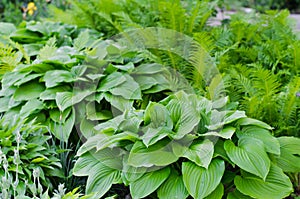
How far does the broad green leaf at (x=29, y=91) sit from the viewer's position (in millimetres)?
2498

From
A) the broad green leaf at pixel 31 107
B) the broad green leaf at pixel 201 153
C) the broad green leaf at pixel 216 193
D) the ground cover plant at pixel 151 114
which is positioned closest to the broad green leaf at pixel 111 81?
the ground cover plant at pixel 151 114

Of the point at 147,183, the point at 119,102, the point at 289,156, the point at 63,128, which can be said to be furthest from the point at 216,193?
the point at 63,128

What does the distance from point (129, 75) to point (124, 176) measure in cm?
87

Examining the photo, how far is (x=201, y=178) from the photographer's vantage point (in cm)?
176

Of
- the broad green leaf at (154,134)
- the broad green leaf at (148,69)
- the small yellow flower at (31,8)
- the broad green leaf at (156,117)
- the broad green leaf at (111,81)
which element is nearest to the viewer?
the broad green leaf at (154,134)

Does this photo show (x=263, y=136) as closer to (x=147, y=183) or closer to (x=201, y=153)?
(x=201, y=153)

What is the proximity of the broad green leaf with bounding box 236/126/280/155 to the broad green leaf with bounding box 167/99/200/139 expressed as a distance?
24 cm

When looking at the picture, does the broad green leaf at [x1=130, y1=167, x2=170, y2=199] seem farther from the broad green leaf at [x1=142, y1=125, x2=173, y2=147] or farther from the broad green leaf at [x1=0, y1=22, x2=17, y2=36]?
the broad green leaf at [x1=0, y1=22, x2=17, y2=36]

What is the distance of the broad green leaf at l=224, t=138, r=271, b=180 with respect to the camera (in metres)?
1.75

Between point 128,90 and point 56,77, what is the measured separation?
0.47 metres

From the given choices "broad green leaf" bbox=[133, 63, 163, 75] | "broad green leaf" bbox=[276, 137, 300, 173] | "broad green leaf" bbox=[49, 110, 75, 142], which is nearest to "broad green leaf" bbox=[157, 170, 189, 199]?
"broad green leaf" bbox=[276, 137, 300, 173]

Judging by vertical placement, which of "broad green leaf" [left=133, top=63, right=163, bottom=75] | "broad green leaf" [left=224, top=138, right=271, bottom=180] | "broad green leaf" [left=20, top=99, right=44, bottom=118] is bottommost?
"broad green leaf" [left=20, top=99, right=44, bottom=118]

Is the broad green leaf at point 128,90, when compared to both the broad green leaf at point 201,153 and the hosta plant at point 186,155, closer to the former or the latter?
the hosta plant at point 186,155

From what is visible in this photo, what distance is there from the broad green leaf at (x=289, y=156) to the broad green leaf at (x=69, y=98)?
3.81ft
